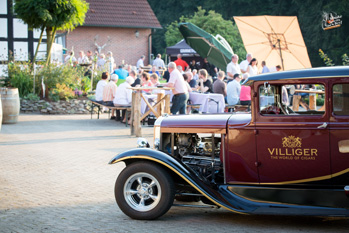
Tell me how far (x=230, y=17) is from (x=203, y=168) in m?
52.3

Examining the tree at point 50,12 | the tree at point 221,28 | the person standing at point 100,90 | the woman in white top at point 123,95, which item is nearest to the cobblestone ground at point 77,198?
the woman in white top at point 123,95

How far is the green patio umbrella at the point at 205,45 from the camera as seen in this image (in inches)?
1013

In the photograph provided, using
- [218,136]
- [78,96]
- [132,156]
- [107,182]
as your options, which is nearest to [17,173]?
[107,182]

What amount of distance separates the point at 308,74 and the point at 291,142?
80cm

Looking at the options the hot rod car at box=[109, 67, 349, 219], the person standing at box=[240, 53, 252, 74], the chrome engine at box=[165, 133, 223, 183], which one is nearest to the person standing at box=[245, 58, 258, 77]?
the person standing at box=[240, 53, 252, 74]

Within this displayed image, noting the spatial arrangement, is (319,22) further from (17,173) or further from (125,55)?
(17,173)

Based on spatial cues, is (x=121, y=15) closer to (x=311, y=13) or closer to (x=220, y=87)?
(x=311, y=13)

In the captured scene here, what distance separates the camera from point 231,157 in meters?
6.95

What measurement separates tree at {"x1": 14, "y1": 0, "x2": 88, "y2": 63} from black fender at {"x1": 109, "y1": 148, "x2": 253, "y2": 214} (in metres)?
15.8

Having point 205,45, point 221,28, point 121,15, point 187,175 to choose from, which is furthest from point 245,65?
point 221,28

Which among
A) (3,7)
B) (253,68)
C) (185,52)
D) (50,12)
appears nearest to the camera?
(253,68)

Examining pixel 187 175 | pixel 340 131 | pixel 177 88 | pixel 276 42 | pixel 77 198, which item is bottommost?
pixel 77 198

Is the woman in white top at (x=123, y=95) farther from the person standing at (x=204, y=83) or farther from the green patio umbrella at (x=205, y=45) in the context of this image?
the green patio umbrella at (x=205, y=45)

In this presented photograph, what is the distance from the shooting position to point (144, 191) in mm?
6961
